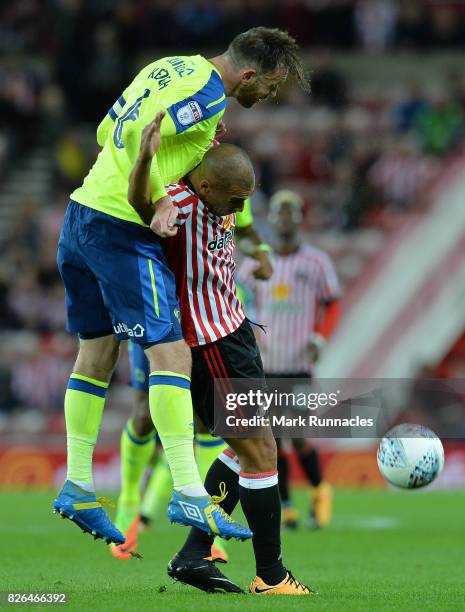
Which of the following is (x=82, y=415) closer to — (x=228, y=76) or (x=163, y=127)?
(x=163, y=127)

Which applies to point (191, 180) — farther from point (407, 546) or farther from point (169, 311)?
point (407, 546)

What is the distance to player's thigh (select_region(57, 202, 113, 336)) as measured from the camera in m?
5.65

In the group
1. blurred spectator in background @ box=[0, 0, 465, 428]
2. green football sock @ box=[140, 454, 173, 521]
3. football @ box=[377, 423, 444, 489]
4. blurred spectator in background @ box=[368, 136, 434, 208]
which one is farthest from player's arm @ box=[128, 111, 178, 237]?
blurred spectator in background @ box=[368, 136, 434, 208]

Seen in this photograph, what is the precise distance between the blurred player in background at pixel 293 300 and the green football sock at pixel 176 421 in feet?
16.7

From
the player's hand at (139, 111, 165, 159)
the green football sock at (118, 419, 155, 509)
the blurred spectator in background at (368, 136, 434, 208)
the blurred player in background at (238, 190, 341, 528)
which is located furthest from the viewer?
the blurred spectator in background at (368, 136, 434, 208)

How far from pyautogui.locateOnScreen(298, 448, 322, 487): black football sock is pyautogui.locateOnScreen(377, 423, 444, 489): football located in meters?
4.61

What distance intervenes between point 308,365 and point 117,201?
220 inches

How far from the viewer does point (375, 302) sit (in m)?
16.8

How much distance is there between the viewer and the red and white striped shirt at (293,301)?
10.8 metres

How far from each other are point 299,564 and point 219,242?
2.24 m

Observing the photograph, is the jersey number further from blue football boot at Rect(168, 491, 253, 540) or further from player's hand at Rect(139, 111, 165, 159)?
blue football boot at Rect(168, 491, 253, 540)

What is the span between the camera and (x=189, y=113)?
5395mm

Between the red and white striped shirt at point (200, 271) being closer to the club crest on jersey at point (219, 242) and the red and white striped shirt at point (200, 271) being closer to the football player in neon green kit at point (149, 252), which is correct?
the club crest on jersey at point (219, 242)

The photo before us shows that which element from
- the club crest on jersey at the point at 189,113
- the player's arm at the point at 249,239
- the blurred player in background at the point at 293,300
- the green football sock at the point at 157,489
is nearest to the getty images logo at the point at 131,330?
the club crest on jersey at the point at 189,113
